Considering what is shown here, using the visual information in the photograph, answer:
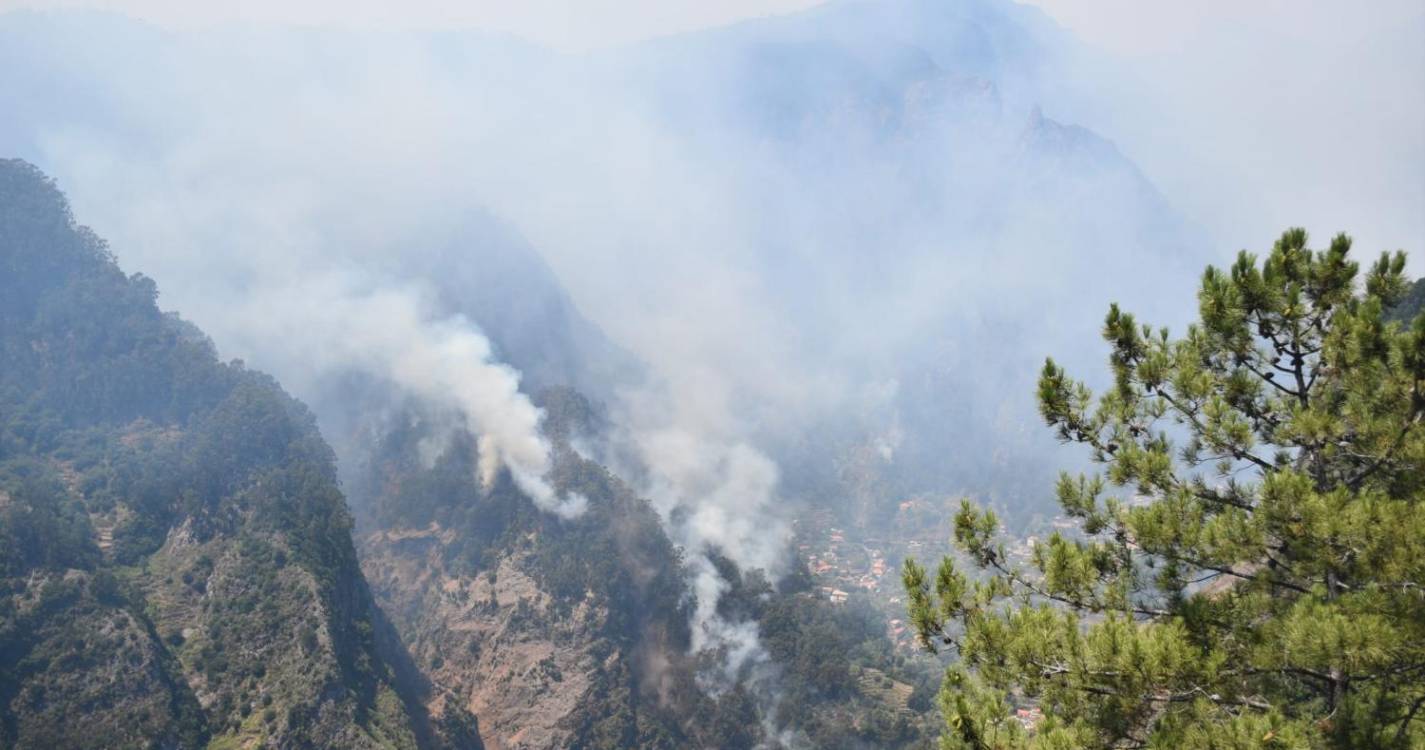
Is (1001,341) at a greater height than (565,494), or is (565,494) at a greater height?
(1001,341)

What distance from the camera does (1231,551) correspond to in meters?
8.10

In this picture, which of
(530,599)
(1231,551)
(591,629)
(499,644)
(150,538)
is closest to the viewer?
(1231,551)

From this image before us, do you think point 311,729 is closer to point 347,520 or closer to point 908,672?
point 347,520

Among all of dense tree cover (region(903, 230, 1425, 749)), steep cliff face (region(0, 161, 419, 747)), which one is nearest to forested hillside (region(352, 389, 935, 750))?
steep cliff face (region(0, 161, 419, 747))

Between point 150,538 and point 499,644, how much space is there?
2696cm

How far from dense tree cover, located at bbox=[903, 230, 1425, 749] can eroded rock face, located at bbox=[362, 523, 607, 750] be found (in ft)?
185

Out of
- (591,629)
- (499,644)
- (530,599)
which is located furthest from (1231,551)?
(530,599)

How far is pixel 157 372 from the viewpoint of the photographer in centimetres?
6794

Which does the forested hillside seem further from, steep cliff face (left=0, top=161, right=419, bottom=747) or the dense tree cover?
the dense tree cover

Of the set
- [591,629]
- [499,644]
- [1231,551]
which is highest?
[591,629]

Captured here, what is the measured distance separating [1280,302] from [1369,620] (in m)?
3.82

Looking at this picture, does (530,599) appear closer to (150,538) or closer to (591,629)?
(591,629)

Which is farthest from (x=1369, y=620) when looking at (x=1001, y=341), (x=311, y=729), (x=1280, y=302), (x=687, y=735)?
(x=1001, y=341)

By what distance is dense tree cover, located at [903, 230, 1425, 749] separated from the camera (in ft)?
23.4
